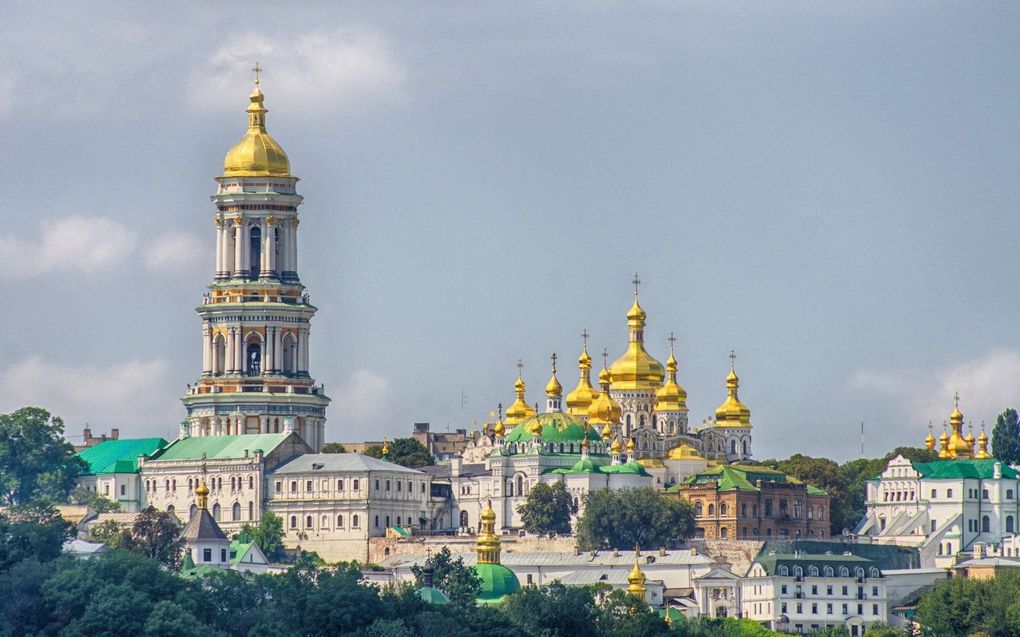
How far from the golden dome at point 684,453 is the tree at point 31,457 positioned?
25497 mm

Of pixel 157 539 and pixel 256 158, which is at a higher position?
pixel 256 158

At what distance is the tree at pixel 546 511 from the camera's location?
146500mm

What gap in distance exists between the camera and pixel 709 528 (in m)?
150

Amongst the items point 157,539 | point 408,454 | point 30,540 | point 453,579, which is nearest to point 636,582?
point 453,579

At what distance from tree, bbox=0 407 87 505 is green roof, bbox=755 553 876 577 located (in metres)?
31.5

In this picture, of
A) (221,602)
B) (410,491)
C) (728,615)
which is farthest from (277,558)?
(221,602)

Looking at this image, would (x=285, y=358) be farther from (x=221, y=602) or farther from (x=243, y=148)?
(x=221, y=602)

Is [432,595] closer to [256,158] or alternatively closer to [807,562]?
[807,562]

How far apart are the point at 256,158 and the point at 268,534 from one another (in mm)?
17025

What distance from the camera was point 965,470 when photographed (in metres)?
154

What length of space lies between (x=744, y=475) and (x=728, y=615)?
1952cm

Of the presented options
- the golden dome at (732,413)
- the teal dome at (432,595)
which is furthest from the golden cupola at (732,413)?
the teal dome at (432,595)

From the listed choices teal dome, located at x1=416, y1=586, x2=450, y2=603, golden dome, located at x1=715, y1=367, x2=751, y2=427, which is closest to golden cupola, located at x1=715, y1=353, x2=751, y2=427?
golden dome, located at x1=715, y1=367, x2=751, y2=427

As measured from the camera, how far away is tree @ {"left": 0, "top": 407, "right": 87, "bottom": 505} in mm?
150250
